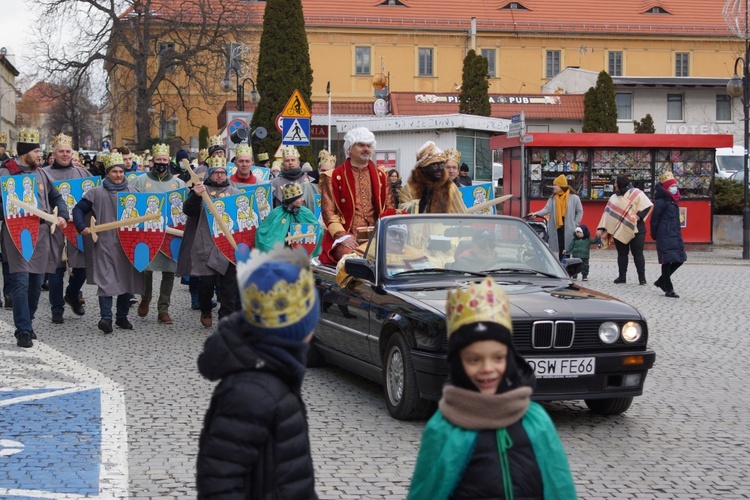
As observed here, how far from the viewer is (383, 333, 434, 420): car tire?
8081 mm

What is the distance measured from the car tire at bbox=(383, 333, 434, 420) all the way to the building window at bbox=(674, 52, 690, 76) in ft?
235

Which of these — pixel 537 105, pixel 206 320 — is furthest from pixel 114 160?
pixel 537 105

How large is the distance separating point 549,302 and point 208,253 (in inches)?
244

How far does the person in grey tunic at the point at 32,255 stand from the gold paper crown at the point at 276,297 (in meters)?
8.95

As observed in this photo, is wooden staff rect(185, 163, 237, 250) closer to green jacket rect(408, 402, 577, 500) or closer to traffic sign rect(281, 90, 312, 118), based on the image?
traffic sign rect(281, 90, 312, 118)

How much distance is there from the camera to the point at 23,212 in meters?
12.5

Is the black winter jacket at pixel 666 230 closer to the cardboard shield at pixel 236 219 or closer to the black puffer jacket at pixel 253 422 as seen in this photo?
the cardboard shield at pixel 236 219

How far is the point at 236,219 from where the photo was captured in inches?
536

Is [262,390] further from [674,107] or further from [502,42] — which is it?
[502,42]

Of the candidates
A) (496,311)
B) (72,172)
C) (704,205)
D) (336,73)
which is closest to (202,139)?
(336,73)

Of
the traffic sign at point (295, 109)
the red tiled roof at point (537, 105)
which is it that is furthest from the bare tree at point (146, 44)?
the traffic sign at point (295, 109)

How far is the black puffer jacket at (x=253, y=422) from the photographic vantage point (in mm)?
3320

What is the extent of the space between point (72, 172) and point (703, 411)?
8845mm

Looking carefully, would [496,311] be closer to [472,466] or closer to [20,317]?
[472,466]
